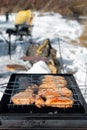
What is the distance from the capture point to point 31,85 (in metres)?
4.88

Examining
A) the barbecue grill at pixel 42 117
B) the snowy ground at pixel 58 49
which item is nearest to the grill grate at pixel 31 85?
the barbecue grill at pixel 42 117

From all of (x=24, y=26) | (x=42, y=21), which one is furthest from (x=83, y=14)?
(x=24, y=26)

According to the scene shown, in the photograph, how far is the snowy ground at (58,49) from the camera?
8.69 metres

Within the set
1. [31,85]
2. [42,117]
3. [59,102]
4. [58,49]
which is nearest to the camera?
[42,117]

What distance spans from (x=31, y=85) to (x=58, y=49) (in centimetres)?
790

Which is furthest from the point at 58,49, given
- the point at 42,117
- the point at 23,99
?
the point at 42,117

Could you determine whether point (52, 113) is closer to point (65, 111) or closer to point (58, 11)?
point (65, 111)

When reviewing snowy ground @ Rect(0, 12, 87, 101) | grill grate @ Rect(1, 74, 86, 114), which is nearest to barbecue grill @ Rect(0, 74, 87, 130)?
grill grate @ Rect(1, 74, 86, 114)

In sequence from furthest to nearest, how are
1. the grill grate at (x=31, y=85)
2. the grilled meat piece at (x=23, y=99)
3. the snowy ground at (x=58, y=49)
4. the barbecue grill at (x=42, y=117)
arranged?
1. the snowy ground at (x=58, y=49)
2. the grilled meat piece at (x=23, y=99)
3. the grill grate at (x=31, y=85)
4. the barbecue grill at (x=42, y=117)

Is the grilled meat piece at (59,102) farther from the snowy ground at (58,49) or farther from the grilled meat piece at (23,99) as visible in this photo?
the snowy ground at (58,49)

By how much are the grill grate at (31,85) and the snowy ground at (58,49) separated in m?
0.84

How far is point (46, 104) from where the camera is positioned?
13.5 feet

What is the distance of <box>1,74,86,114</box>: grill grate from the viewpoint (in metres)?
4.00

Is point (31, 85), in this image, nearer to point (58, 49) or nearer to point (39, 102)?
point (39, 102)
